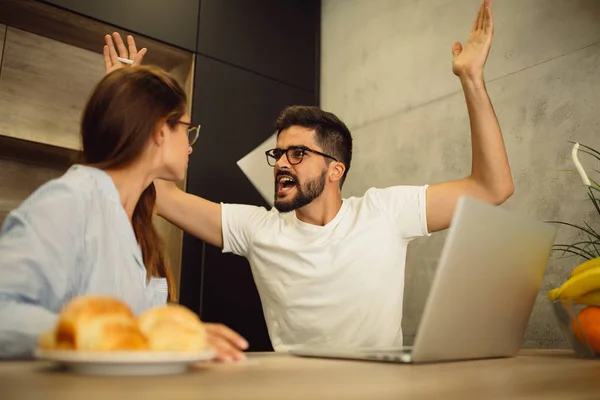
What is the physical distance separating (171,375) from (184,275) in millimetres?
1721

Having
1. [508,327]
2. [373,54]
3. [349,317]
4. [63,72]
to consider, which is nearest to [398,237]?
[349,317]

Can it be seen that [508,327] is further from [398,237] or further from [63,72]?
[63,72]

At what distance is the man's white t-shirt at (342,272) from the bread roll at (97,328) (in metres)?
1.09

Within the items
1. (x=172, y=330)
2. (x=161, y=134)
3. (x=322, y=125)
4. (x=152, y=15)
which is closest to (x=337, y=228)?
(x=322, y=125)

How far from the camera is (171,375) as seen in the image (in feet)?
1.84

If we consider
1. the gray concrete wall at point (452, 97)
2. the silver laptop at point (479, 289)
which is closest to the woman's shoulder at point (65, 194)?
the silver laptop at point (479, 289)

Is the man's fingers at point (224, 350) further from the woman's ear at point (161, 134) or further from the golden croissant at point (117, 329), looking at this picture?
the woman's ear at point (161, 134)

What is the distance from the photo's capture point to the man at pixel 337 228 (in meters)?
1.57

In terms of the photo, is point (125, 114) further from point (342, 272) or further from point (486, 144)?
point (486, 144)

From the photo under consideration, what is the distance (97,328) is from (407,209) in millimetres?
1312

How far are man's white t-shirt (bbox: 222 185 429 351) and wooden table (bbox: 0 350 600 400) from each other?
2.87 feet

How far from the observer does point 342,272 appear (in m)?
1.66

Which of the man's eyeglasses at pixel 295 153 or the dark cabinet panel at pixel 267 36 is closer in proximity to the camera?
the man's eyeglasses at pixel 295 153

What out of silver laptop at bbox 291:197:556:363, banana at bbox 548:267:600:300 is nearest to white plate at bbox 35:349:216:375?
silver laptop at bbox 291:197:556:363
